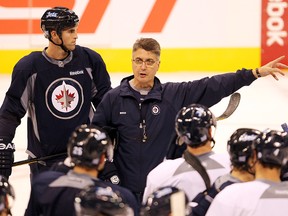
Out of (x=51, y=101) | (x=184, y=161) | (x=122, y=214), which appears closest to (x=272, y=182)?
(x=184, y=161)

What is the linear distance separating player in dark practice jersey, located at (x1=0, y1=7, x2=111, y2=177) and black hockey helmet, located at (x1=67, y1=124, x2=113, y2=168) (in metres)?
1.88

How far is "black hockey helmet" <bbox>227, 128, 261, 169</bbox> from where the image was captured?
153 inches

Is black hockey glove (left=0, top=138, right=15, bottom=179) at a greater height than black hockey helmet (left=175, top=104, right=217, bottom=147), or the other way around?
black hockey helmet (left=175, top=104, right=217, bottom=147)

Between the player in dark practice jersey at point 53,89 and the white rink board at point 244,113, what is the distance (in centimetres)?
114

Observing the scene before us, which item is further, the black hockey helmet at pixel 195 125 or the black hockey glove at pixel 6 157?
the black hockey glove at pixel 6 157

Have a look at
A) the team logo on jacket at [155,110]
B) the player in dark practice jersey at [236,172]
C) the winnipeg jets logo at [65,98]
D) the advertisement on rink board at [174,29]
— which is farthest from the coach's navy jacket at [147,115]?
the advertisement on rink board at [174,29]

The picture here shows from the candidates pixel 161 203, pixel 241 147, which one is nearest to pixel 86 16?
A: pixel 241 147

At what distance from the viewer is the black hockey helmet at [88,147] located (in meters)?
3.64

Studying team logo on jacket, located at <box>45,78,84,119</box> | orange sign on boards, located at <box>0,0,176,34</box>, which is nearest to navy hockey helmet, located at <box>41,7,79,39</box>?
team logo on jacket, located at <box>45,78,84,119</box>

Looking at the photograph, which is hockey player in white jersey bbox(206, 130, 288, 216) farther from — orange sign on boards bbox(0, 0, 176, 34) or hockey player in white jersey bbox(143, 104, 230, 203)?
orange sign on boards bbox(0, 0, 176, 34)

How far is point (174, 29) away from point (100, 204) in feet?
27.3

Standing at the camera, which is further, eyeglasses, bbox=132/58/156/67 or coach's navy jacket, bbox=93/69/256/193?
eyeglasses, bbox=132/58/156/67

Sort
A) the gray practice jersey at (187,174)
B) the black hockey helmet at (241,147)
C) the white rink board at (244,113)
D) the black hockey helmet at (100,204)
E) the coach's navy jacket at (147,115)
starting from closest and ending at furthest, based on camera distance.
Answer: the black hockey helmet at (100,204) < the black hockey helmet at (241,147) < the gray practice jersey at (187,174) < the coach's navy jacket at (147,115) < the white rink board at (244,113)

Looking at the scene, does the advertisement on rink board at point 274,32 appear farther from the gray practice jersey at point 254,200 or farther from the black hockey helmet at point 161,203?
the black hockey helmet at point 161,203
